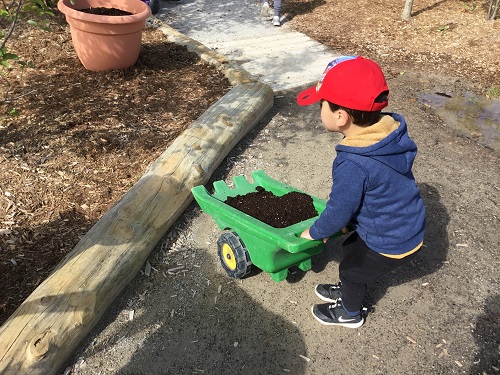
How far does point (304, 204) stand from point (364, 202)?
0.68 meters

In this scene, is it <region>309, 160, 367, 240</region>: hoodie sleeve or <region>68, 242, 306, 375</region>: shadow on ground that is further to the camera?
<region>68, 242, 306, 375</region>: shadow on ground

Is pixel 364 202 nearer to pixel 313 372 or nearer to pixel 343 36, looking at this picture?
pixel 313 372

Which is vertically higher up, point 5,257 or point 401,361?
point 5,257

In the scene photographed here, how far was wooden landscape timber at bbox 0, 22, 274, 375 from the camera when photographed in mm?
2535

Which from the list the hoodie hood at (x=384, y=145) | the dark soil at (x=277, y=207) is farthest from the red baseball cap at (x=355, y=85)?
the dark soil at (x=277, y=207)

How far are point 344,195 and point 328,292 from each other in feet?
Result: 3.21

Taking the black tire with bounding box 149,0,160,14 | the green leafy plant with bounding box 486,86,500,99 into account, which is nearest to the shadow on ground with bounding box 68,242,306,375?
the green leafy plant with bounding box 486,86,500,99

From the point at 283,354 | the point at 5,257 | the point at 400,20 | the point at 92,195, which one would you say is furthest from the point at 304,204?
the point at 400,20

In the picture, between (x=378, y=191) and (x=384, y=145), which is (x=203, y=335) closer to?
(x=378, y=191)

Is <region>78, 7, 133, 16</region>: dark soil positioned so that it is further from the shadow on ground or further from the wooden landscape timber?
the shadow on ground

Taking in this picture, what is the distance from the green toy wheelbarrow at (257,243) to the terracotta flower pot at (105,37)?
2758mm

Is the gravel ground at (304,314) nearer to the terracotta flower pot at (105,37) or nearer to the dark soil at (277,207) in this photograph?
the dark soil at (277,207)

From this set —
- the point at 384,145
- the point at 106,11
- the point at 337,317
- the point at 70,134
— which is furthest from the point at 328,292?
the point at 106,11

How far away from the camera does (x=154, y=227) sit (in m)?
3.38
